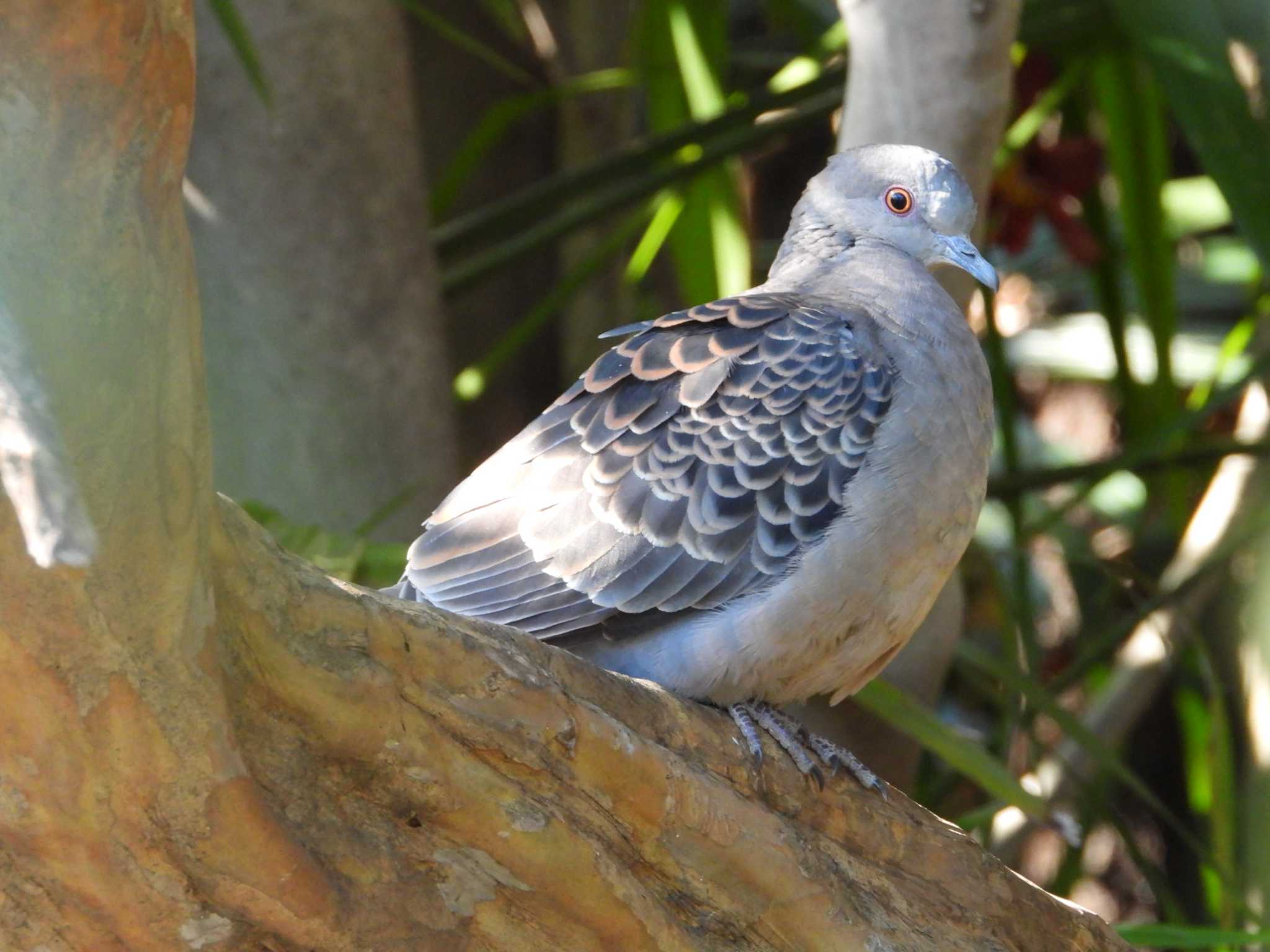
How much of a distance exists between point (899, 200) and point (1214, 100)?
529mm

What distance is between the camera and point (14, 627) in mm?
1127

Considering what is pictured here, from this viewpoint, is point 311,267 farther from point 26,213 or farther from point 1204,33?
point 26,213

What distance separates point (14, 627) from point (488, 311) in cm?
352

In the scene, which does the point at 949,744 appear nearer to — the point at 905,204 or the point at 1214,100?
the point at 905,204

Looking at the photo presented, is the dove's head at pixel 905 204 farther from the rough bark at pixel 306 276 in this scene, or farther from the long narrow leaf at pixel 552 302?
the rough bark at pixel 306 276

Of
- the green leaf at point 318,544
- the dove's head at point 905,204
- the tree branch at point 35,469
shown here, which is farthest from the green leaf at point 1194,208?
the tree branch at point 35,469

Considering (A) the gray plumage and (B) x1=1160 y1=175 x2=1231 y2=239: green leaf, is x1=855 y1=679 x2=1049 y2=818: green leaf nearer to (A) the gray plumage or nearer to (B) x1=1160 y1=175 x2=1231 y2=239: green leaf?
(A) the gray plumage

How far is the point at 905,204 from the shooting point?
97.7 inches

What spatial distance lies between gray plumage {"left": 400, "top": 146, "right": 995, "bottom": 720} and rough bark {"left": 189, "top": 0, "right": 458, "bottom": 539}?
1.07 metres

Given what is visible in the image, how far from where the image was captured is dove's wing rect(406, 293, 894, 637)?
2170mm

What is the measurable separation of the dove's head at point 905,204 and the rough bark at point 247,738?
925mm

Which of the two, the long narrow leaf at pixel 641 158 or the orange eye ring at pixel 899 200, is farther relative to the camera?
the long narrow leaf at pixel 641 158

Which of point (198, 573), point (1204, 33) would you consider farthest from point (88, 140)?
point (1204, 33)

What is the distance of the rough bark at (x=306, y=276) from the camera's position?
11.0 feet
